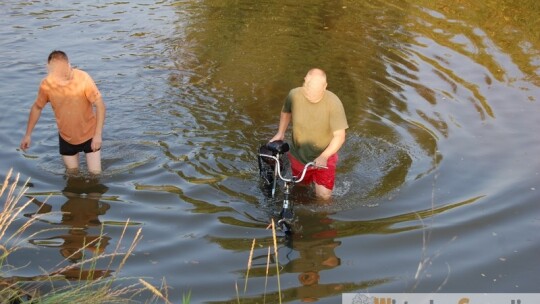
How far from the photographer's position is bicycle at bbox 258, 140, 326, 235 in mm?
7516

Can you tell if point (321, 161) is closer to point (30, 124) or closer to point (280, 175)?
point (280, 175)

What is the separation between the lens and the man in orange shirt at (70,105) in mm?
8742

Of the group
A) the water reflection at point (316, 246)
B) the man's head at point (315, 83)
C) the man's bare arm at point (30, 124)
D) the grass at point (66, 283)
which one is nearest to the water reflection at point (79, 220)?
the grass at point (66, 283)

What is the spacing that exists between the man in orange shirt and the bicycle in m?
2.10

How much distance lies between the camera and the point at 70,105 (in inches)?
353

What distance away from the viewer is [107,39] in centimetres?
1578

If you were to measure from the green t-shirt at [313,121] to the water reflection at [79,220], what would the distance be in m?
2.37

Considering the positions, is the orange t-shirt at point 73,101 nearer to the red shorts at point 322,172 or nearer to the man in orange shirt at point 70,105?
the man in orange shirt at point 70,105

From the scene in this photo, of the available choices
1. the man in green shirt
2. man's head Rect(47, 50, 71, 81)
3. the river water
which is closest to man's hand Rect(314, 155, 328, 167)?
the man in green shirt

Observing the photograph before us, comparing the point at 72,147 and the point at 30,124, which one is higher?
the point at 30,124

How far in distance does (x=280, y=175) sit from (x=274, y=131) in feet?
12.6

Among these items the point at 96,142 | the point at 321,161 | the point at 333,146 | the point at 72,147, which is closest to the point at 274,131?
the point at 96,142

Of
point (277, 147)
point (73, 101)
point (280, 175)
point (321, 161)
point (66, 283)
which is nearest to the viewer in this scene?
point (66, 283)

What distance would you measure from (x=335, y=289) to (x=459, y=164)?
3647 millimetres
